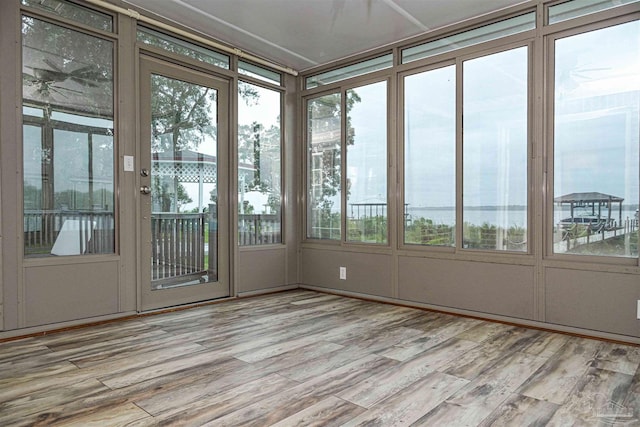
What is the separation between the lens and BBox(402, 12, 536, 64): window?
10.9ft

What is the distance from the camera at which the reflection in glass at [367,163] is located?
13.9 feet

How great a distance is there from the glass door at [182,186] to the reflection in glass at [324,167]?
3.55ft

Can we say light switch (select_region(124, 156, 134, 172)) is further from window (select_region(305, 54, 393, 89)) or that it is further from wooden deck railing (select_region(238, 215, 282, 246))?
window (select_region(305, 54, 393, 89))

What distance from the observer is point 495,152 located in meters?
3.49

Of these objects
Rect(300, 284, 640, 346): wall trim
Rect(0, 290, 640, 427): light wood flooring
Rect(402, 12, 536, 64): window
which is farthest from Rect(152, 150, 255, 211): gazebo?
Rect(402, 12, 536, 64): window

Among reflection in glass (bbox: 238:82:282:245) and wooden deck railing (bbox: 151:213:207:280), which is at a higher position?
reflection in glass (bbox: 238:82:282:245)

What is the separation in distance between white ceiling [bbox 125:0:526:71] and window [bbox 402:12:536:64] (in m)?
0.14

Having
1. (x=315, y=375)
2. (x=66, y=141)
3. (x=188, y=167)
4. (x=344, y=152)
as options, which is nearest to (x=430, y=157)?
(x=344, y=152)

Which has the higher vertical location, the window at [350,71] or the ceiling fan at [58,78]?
the window at [350,71]

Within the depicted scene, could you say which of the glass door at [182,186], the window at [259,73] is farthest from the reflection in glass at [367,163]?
the glass door at [182,186]

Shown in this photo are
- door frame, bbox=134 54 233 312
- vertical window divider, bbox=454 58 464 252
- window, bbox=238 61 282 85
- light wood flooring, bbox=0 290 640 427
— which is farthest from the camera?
window, bbox=238 61 282 85

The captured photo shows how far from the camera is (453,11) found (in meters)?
3.41

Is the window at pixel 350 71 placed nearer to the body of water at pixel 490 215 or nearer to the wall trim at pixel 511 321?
the body of water at pixel 490 215

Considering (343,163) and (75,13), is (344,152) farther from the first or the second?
(75,13)
